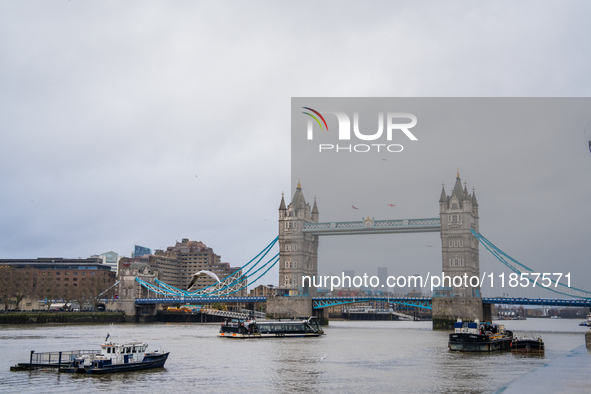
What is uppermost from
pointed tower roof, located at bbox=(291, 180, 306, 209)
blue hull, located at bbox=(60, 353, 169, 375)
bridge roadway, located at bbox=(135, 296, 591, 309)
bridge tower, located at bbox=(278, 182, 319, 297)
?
pointed tower roof, located at bbox=(291, 180, 306, 209)

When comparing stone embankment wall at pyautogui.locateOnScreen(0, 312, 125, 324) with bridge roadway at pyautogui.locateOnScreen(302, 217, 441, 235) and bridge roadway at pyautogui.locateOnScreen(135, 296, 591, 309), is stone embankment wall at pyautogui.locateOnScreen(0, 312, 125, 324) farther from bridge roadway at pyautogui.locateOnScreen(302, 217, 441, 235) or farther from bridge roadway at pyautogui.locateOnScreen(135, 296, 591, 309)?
bridge roadway at pyautogui.locateOnScreen(302, 217, 441, 235)

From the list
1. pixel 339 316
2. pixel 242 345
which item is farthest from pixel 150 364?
pixel 339 316

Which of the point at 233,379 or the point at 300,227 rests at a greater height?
the point at 300,227

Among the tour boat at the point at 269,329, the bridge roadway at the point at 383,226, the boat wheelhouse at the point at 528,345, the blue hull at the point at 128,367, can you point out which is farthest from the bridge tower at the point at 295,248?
the blue hull at the point at 128,367

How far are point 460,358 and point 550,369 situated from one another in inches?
413

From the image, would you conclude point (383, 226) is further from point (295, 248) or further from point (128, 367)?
point (128, 367)

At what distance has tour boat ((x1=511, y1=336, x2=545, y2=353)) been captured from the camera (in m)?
36.2

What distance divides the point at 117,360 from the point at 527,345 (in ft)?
78.1

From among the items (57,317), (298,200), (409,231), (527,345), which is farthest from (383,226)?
(57,317)

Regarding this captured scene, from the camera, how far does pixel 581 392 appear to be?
53.2 ft

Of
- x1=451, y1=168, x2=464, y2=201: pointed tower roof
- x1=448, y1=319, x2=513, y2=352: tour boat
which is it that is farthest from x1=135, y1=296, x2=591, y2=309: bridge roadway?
x1=448, y1=319, x2=513, y2=352: tour boat

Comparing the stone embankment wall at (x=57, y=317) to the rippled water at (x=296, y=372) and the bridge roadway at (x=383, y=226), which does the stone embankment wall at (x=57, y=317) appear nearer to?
the bridge roadway at (x=383, y=226)

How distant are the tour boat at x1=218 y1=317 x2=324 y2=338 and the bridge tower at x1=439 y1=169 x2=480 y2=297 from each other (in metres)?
21.1

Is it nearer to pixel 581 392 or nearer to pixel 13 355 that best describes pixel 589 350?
pixel 581 392
